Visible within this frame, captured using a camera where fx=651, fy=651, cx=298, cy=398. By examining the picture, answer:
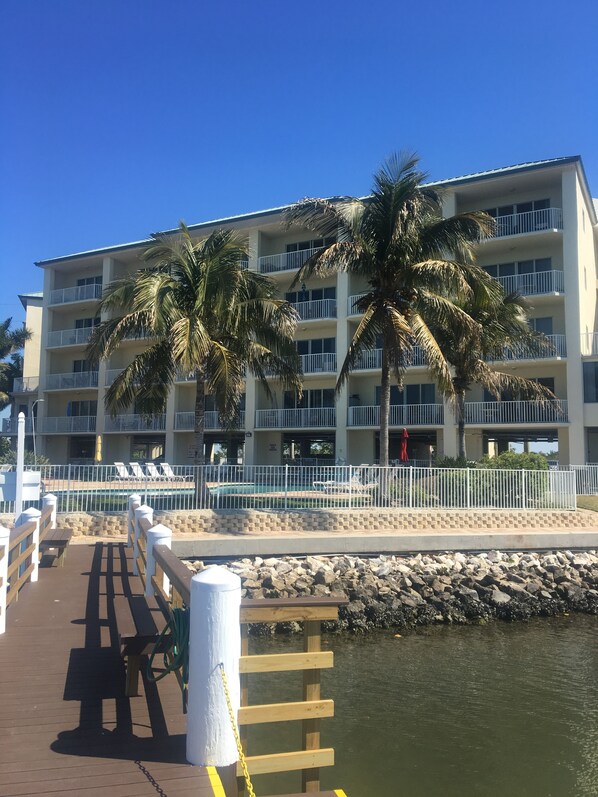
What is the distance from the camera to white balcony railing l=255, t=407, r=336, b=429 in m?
34.3

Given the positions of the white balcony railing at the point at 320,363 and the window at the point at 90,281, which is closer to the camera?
the white balcony railing at the point at 320,363

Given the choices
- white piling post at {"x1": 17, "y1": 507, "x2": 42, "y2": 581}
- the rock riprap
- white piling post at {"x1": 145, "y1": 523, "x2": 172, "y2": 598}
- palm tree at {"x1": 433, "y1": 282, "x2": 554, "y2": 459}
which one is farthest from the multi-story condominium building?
white piling post at {"x1": 145, "y1": 523, "x2": 172, "y2": 598}

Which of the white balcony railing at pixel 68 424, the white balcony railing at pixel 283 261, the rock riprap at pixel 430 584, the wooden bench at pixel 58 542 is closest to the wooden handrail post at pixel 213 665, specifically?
the wooden bench at pixel 58 542

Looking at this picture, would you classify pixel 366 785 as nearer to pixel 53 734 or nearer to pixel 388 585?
pixel 53 734

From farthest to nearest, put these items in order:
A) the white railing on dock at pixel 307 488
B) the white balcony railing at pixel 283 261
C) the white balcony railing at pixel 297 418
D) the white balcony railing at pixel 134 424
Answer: the white balcony railing at pixel 134 424 < the white balcony railing at pixel 283 261 < the white balcony railing at pixel 297 418 < the white railing on dock at pixel 307 488

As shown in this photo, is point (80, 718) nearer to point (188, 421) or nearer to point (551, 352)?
point (551, 352)

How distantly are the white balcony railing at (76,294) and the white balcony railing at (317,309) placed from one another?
46.8ft

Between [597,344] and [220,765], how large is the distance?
98.7ft

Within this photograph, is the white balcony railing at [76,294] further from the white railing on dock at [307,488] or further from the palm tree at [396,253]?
the white railing on dock at [307,488]

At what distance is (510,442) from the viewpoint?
33281mm

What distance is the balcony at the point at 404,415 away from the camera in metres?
31.8

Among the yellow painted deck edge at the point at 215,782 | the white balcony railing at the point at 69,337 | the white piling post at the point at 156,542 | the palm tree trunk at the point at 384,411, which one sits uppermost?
the white balcony railing at the point at 69,337

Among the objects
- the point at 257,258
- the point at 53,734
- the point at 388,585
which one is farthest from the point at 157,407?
the point at 257,258

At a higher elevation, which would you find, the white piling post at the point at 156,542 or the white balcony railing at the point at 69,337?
the white balcony railing at the point at 69,337
